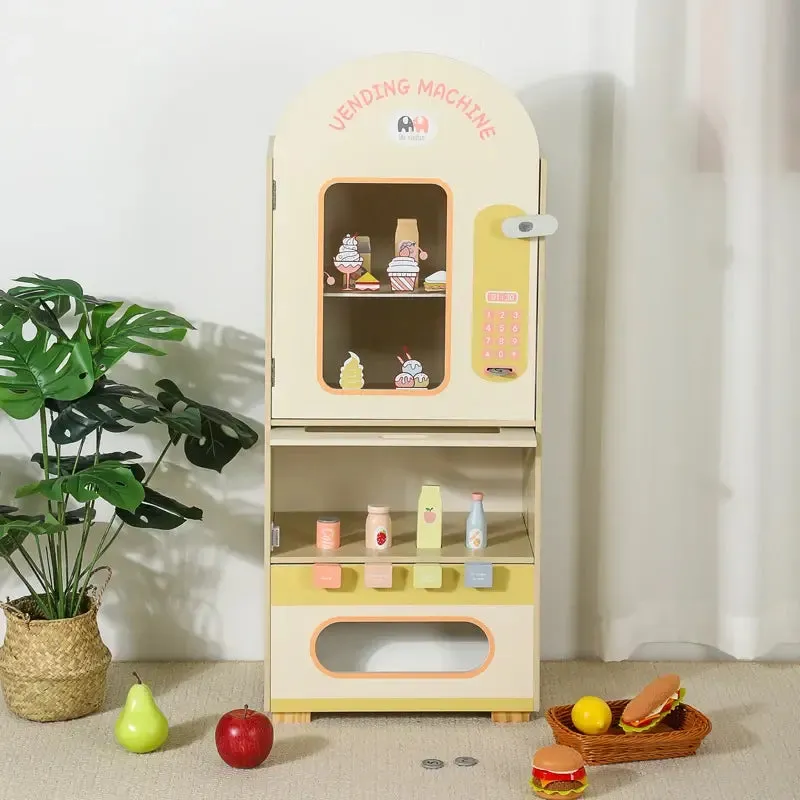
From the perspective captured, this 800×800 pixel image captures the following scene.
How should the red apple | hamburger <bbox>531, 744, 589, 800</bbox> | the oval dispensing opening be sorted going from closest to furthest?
hamburger <bbox>531, 744, 589, 800</bbox> < the red apple < the oval dispensing opening

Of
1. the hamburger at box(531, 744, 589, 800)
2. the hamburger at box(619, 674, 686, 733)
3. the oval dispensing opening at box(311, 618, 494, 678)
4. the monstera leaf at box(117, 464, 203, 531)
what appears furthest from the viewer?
the oval dispensing opening at box(311, 618, 494, 678)

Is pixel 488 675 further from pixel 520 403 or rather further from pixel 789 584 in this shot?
pixel 789 584

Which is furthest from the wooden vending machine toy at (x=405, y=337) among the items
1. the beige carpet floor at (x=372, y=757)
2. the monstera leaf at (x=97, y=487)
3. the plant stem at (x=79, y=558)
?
the plant stem at (x=79, y=558)

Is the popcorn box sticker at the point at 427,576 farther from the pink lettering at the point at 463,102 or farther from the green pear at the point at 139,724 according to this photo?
the pink lettering at the point at 463,102

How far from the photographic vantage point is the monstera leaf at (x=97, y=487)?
87.8 inches

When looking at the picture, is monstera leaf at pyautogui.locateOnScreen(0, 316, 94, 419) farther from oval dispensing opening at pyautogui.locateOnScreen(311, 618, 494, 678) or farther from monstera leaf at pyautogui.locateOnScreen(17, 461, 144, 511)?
oval dispensing opening at pyautogui.locateOnScreen(311, 618, 494, 678)

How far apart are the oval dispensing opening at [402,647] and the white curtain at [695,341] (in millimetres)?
352

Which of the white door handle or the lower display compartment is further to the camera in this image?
the lower display compartment

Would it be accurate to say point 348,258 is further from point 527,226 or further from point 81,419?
point 81,419

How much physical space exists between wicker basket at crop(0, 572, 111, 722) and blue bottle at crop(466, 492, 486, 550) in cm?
88

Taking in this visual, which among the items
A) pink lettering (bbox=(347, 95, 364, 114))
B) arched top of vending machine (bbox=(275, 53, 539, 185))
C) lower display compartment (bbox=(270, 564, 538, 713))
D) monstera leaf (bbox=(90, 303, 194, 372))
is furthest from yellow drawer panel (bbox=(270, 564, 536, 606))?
pink lettering (bbox=(347, 95, 364, 114))

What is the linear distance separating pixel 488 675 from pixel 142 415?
3.17 feet

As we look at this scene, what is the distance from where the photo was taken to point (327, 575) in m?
2.43

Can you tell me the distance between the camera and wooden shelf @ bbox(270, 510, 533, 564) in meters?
2.46
